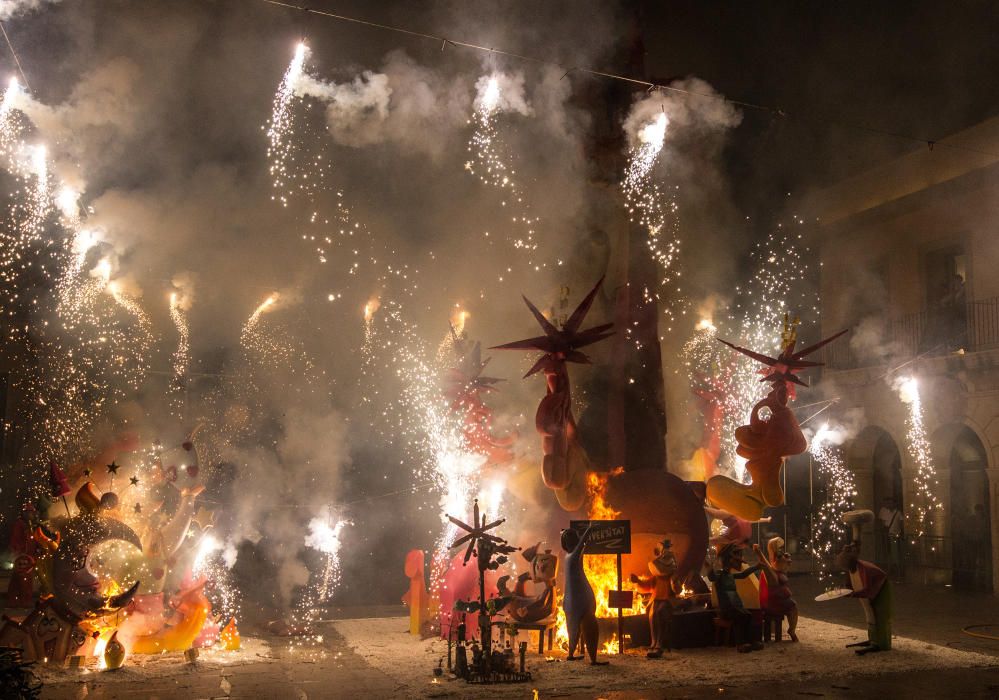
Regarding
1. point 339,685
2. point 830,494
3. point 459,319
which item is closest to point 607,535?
point 339,685

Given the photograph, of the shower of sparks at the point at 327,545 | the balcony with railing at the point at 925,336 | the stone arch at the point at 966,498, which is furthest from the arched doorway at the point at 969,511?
the shower of sparks at the point at 327,545

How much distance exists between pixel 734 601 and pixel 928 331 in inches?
488

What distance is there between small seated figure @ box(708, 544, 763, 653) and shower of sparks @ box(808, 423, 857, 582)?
38.5ft

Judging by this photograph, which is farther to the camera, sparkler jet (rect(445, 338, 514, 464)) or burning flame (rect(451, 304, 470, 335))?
burning flame (rect(451, 304, 470, 335))

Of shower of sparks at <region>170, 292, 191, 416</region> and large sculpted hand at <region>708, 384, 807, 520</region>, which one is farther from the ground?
shower of sparks at <region>170, 292, 191, 416</region>

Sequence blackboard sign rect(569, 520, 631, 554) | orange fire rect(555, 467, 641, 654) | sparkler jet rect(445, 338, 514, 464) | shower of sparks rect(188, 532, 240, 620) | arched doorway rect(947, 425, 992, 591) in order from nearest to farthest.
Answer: blackboard sign rect(569, 520, 631, 554) → orange fire rect(555, 467, 641, 654) → sparkler jet rect(445, 338, 514, 464) → shower of sparks rect(188, 532, 240, 620) → arched doorway rect(947, 425, 992, 591)

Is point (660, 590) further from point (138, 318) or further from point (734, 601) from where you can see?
point (138, 318)

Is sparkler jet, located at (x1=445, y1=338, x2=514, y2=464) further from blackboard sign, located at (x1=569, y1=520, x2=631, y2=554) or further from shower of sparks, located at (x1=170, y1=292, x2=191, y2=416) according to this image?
shower of sparks, located at (x1=170, y1=292, x2=191, y2=416)

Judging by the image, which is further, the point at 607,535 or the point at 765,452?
the point at 765,452

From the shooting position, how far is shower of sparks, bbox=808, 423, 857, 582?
81.2 feet

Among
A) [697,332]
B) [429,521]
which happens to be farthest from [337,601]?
[697,332]

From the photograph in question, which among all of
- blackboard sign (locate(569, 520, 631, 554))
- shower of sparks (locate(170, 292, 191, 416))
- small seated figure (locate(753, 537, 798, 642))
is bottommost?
small seated figure (locate(753, 537, 798, 642))

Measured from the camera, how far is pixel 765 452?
45.9 ft

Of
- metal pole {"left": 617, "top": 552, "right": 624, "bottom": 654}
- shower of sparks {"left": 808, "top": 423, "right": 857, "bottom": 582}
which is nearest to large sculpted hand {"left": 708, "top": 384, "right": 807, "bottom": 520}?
metal pole {"left": 617, "top": 552, "right": 624, "bottom": 654}
